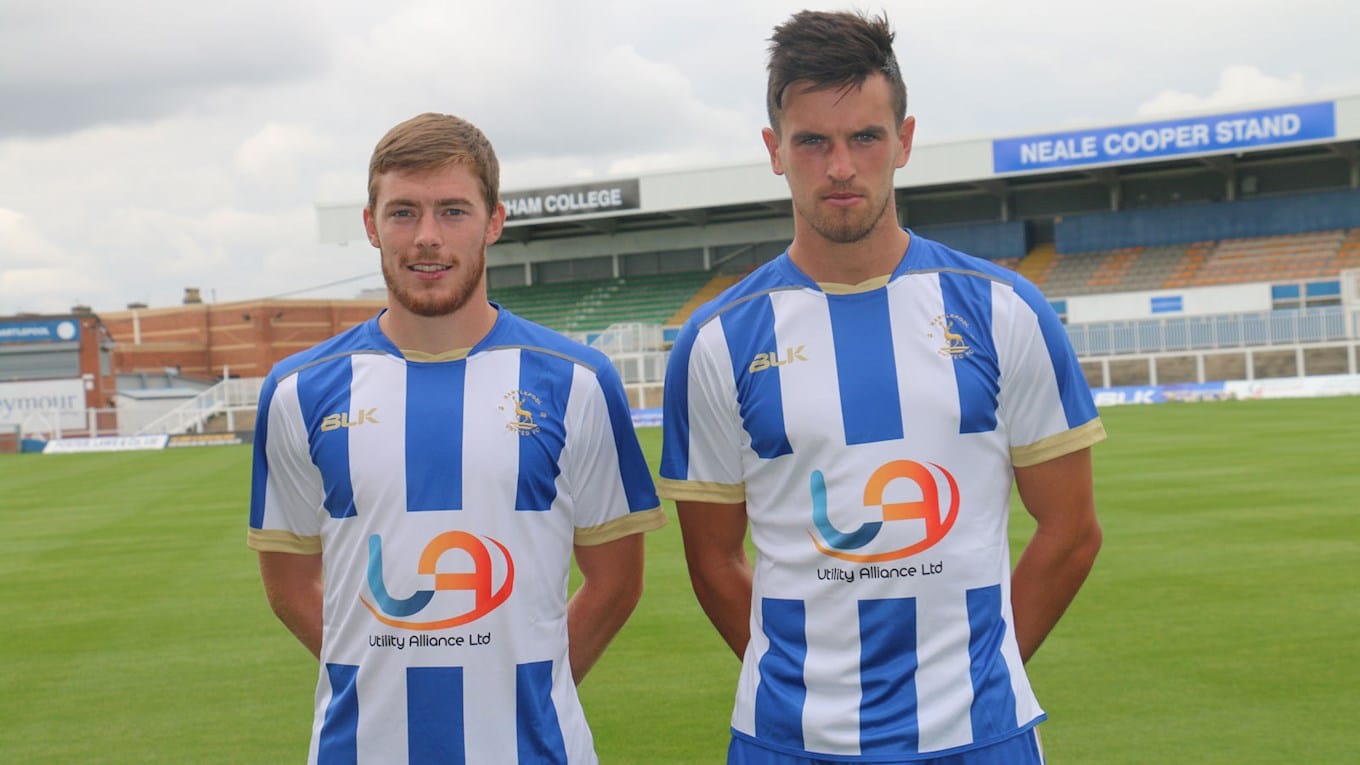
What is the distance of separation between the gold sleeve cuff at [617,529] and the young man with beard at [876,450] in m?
0.27

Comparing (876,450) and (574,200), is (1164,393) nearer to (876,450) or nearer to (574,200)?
(574,200)

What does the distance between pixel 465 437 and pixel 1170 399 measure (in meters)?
26.3

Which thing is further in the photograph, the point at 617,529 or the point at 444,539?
the point at 617,529

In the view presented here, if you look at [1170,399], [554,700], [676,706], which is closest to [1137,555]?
[676,706]

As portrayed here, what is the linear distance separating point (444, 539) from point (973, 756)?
3.54 feet

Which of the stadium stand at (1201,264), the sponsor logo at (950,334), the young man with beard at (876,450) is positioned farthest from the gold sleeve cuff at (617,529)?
the stadium stand at (1201,264)

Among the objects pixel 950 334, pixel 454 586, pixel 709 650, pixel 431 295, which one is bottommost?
pixel 709 650

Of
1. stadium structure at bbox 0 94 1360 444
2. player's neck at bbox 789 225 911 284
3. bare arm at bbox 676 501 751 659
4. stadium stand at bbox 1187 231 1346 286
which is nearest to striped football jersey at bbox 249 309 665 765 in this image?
bare arm at bbox 676 501 751 659

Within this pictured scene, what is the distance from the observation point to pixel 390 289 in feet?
8.30

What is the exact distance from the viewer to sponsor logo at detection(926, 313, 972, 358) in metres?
2.43

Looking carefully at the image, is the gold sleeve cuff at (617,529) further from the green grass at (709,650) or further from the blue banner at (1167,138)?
the blue banner at (1167,138)

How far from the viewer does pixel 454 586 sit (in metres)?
2.46

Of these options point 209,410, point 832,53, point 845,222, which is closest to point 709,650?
point 845,222

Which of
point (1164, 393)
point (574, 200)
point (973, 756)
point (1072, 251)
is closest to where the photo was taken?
point (973, 756)
